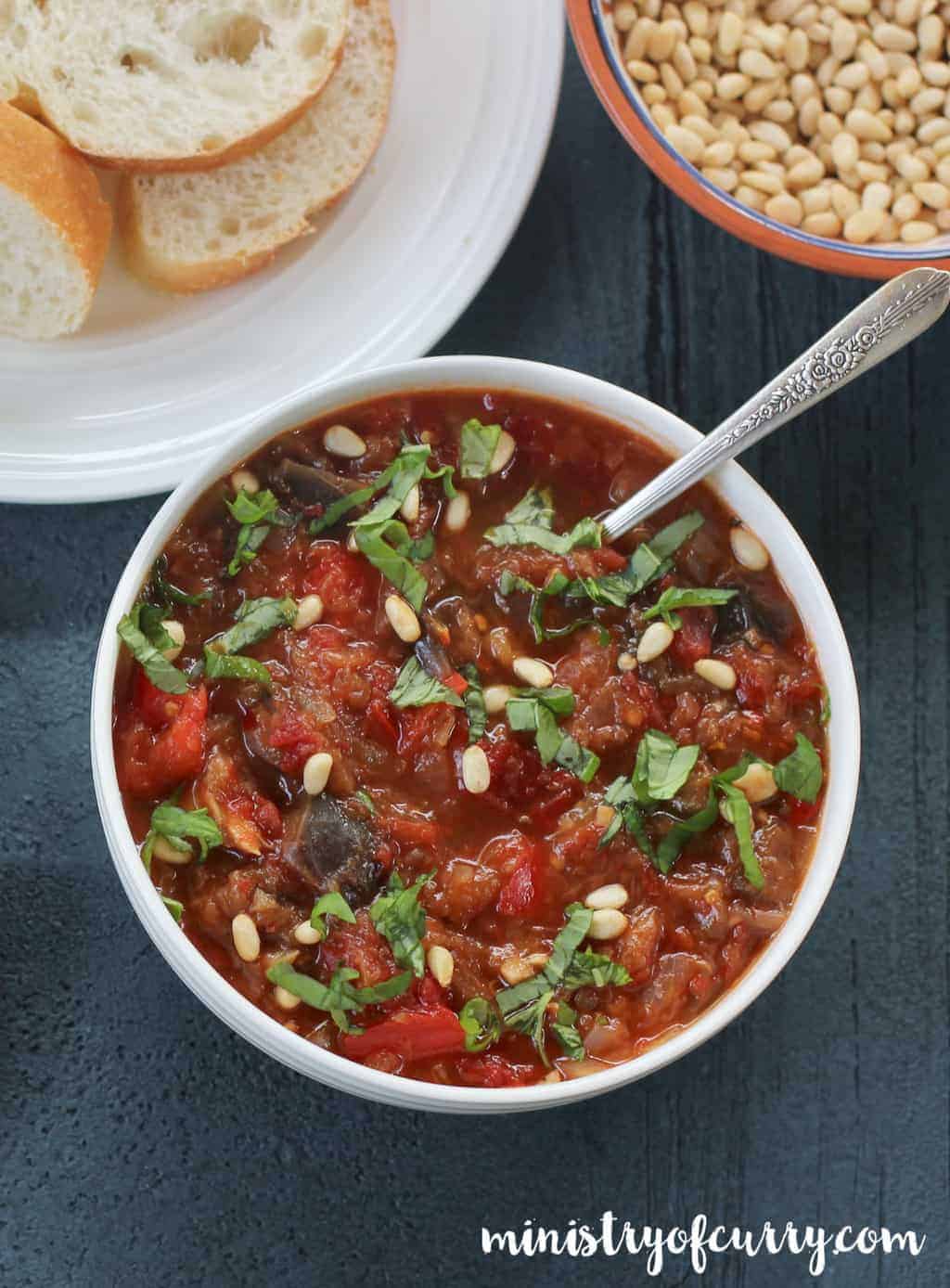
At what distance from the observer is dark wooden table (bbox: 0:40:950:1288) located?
11.6 ft

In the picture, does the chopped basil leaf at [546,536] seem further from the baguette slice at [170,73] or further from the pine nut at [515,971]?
the baguette slice at [170,73]

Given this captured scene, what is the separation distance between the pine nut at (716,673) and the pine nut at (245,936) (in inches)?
42.9

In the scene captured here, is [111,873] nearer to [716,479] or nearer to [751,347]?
[716,479]

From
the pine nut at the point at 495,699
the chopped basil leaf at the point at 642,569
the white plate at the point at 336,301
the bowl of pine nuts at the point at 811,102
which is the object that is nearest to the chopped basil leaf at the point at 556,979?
the pine nut at the point at 495,699

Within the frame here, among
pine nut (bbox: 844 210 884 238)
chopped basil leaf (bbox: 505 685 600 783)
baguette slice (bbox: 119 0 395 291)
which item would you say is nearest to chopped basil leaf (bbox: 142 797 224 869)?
chopped basil leaf (bbox: 505 685 600 783)

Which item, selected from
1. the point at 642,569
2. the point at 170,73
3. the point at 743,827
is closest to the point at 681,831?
the point at 743,827

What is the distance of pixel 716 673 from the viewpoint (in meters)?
3.20

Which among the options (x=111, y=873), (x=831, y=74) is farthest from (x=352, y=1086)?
(x=831, y=74)

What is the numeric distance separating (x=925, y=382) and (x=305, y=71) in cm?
177

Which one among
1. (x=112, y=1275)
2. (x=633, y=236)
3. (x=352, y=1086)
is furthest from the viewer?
(x=633, y=236)

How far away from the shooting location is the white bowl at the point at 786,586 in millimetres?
2945

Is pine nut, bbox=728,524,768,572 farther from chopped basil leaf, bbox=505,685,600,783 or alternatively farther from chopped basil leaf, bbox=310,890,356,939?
chopped basil leaf, bbox=310,890,356,939

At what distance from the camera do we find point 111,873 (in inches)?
141

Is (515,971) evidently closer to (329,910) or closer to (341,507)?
(329,910)
